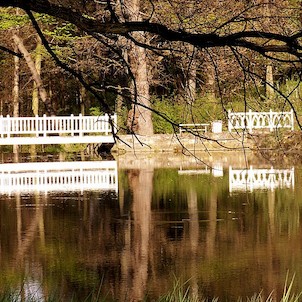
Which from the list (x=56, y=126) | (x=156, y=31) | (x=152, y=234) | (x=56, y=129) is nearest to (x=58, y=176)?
(x=152, y=234)

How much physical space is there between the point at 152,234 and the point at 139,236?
9.3 inches

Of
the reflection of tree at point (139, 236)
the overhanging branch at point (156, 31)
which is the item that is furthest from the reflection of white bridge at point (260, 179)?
the overhanging branch at point (156, 31)

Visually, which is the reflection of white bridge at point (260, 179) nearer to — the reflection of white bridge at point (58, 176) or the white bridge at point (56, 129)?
the reflection of white bridge at point (58, 176)

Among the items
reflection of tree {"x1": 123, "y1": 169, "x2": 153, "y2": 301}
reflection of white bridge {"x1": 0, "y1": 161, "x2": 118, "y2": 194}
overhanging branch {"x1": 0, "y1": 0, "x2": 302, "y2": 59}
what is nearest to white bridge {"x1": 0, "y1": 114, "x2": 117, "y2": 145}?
reflection of white bridge {"x1": 0, "y1": 161, "x2": 118, "y2": 194}

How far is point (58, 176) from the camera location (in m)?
21.7

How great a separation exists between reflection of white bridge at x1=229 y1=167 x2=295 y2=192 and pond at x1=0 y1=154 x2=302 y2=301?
0.9 inches

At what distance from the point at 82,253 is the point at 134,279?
1.73m

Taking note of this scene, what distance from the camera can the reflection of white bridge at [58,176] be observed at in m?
19.3

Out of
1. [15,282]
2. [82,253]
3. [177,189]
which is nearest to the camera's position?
[15,282]

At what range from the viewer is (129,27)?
447 cm

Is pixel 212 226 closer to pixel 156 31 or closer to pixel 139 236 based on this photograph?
pixel 139 236

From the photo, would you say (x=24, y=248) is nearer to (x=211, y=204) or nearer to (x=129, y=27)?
(x=211, y=204)

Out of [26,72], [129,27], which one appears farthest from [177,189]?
[26,72]

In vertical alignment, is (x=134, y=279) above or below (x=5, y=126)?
below
